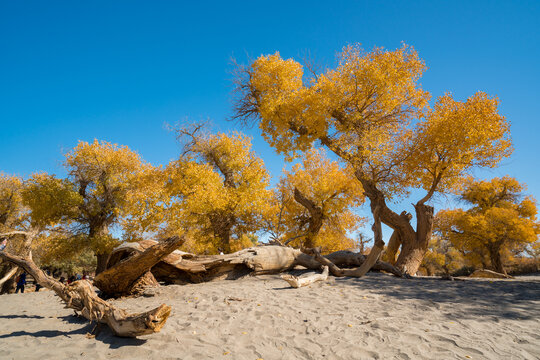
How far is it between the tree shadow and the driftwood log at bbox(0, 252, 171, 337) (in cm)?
538

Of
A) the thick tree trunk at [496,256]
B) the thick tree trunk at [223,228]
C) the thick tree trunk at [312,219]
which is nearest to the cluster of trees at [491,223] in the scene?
the thick tree trunk at [496,256]

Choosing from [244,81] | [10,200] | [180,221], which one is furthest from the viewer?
[10,200]

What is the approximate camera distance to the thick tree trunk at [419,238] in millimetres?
12648

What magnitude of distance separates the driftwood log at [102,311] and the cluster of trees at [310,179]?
3624 mm

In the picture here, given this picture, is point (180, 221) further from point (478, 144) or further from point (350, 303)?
point (478, 144)

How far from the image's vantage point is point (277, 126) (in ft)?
44.8

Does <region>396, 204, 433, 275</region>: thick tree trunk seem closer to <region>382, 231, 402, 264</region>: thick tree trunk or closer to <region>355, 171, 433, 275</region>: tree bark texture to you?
<region>355, 171, 433, 275</region>: tree bark texture

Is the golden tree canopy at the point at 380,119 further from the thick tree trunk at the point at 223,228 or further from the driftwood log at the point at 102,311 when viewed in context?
the driftwood log at the point at 102,311

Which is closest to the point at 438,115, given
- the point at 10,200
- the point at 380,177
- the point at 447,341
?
the point at 380,177

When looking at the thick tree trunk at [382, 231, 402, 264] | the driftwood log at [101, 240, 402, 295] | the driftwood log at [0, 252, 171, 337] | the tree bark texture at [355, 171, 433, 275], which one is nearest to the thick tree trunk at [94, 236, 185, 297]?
the driftwood log at [101, 240, 402, 295]

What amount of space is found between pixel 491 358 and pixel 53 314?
8.71m

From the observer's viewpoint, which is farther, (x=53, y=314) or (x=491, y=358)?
(x=53, y=314)

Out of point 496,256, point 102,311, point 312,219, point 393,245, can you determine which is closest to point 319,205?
point 312,219

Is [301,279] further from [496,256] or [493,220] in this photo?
[496,256]
